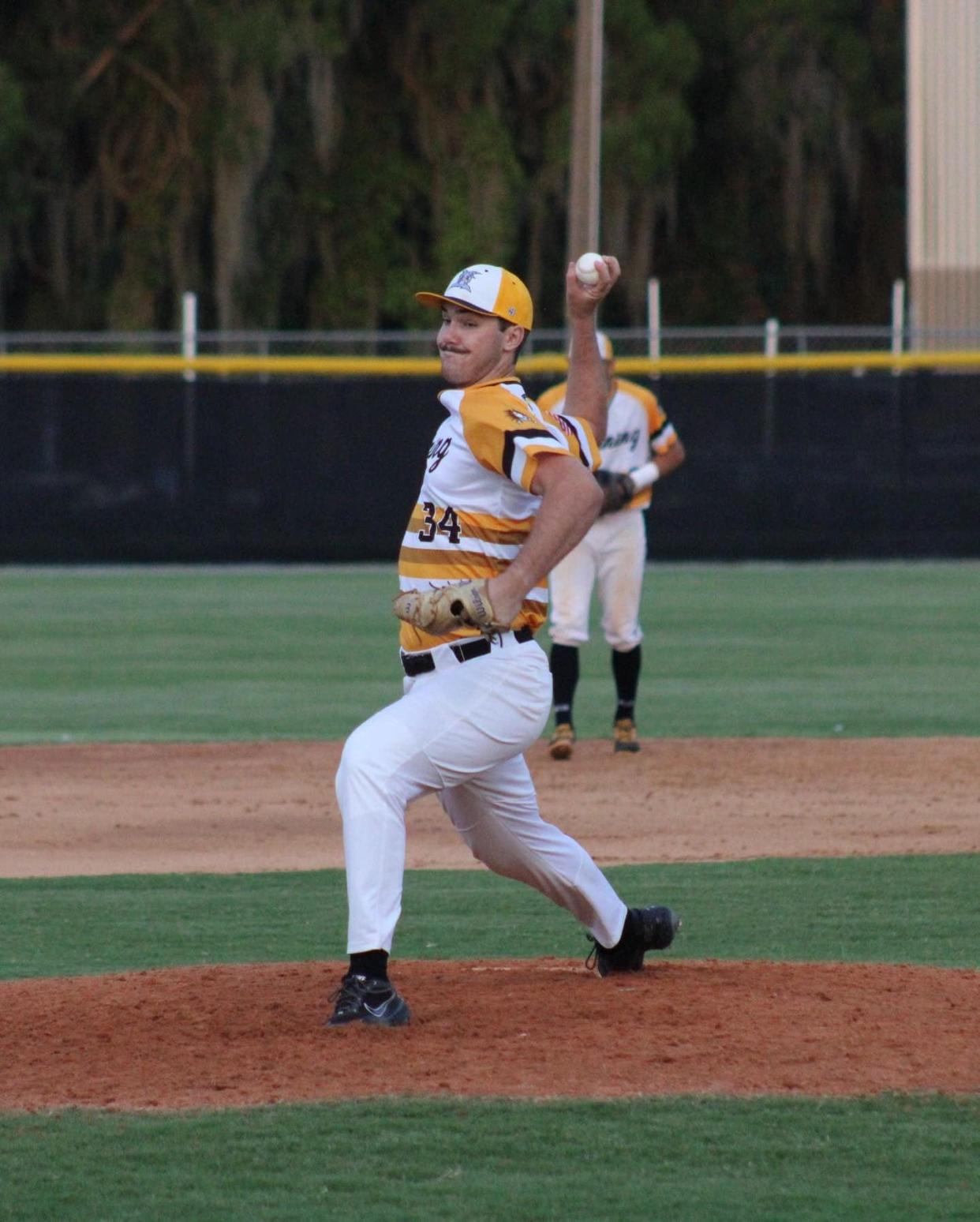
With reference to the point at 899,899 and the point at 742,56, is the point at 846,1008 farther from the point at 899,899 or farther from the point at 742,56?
the point at 742,56

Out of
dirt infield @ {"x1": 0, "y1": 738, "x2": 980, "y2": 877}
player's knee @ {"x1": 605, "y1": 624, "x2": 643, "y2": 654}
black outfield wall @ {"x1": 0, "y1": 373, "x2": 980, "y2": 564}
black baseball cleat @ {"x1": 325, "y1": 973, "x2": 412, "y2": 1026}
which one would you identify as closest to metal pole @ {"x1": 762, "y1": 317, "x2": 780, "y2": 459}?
black outfield wall @ {"x1": 0, "y1": 373, "x2": 980, "y2": 564}

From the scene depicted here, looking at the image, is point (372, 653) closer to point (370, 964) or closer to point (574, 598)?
point (574, 598)

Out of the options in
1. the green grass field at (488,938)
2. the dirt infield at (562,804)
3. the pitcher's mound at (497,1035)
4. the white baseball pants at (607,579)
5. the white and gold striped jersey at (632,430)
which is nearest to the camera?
the green grass field at (488,938)

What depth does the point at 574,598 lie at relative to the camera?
11.2 meters

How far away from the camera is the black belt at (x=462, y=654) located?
5348 millimetres

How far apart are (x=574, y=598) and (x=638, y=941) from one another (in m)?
5.34

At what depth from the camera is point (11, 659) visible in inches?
629

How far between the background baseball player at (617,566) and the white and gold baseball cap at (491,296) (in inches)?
218

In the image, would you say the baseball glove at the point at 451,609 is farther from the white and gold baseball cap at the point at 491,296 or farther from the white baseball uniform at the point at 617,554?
the white baseball uniform at the point at 617,554

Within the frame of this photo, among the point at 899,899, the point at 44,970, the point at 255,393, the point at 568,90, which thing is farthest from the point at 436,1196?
the point at 568,90

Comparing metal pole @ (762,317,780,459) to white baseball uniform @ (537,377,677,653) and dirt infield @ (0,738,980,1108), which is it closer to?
white baseball uniform @ (537,377,677,653)

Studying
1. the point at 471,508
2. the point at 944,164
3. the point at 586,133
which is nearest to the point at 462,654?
the point at 471,508

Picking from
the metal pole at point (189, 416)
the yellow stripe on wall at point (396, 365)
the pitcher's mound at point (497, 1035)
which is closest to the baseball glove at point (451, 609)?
the pitcher's mound at point (497, 1035)

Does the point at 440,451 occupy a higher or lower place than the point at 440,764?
higher
